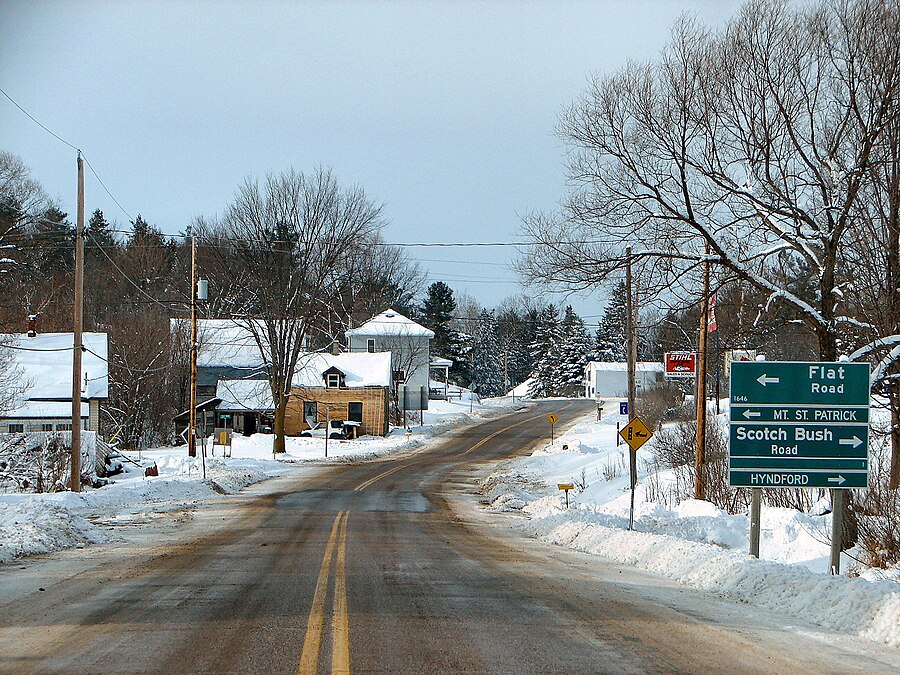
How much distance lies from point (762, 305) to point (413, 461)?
92.4 ft

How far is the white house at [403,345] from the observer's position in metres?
81.5

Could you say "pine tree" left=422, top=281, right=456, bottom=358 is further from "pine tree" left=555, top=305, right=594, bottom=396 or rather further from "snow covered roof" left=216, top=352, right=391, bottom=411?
"snow covered roof" left=216, top=352, right=391, bottom=411

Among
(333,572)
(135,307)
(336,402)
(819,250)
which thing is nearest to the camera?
(333,572)

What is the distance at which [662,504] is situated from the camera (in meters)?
24.5

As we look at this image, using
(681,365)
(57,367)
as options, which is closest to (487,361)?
(57,367)

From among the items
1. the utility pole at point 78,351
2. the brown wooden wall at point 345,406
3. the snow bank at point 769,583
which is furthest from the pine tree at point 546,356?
the snow bank at point 769,583

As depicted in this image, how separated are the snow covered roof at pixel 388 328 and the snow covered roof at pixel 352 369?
14078 millimetres

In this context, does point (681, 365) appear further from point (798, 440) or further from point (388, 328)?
point (388, 328)

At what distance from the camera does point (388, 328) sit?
82625mm

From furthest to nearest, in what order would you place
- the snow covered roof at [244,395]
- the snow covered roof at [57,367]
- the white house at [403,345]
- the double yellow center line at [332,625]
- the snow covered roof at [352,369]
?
the white house at [403,345] < the snow covered roof at [352,369] < the snow covered roof at [244,395] < the snow covered roof at [57,367] < the double yellow center line at [332,625]

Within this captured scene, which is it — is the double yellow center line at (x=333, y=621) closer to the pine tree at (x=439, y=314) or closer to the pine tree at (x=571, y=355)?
the pine tree at (x=439, y=314)

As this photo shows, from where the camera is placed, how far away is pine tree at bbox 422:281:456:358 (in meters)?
111

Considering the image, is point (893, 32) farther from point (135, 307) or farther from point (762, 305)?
point (135, 307)

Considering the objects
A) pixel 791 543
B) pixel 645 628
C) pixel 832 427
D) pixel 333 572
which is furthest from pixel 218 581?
pixel 791 543
